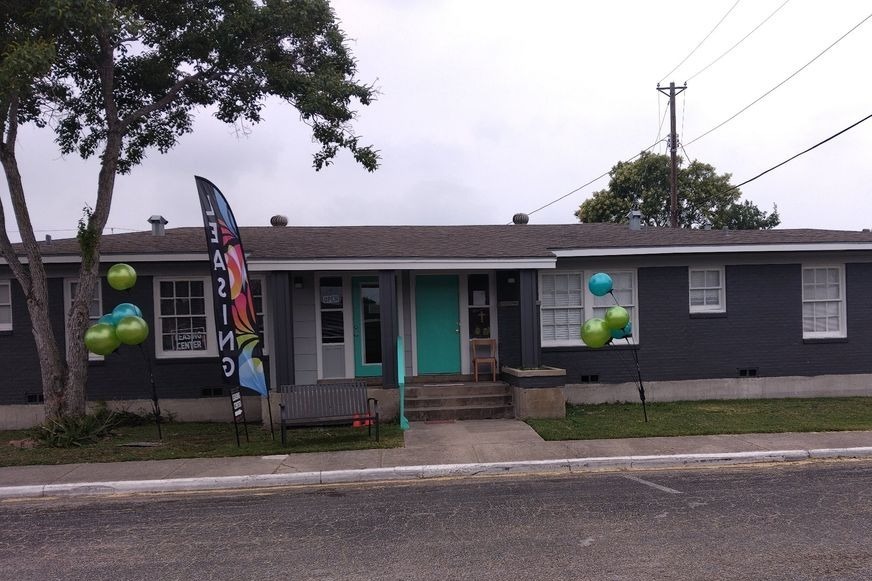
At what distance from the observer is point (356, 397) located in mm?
9359

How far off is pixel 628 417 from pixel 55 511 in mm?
8580

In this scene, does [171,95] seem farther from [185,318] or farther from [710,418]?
[710,418]

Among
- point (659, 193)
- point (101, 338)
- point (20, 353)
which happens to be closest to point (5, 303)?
point (20, 353)

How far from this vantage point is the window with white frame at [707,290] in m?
12.7

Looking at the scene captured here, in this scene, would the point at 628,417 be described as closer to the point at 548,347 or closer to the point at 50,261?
the point at 548,347

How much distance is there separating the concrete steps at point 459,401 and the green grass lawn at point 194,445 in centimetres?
67

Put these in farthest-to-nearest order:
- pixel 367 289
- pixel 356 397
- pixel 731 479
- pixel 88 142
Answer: pixel 367 289, pixel 88 142, pixel 356 397, pixel 731 479


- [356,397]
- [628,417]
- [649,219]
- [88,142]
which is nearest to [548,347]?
[628,417]

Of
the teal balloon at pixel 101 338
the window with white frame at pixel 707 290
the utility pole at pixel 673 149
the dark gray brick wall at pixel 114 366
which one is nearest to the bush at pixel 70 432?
the teal balloon at pixel 101 338

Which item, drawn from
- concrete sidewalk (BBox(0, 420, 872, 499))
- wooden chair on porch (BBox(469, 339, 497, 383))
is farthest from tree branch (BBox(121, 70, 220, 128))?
wooden chair on porch (BBox(469, 339, 497, 383))

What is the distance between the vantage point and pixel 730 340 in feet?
41.2

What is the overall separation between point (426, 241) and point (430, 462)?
5648 millimetres

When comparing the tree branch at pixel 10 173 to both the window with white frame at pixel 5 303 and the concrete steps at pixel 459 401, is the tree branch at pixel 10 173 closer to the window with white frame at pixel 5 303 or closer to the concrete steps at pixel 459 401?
the window with white frame at pixel 5 303

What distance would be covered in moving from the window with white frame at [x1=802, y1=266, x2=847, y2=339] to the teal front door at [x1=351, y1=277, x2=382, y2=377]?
8963 millimetres
